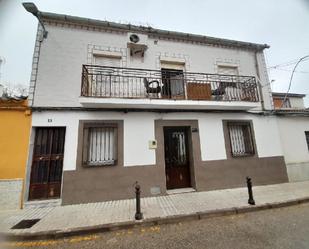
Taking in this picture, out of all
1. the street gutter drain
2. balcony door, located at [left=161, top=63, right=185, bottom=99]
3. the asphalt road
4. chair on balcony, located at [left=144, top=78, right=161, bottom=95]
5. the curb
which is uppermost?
balcony door, located at [left=161, top=63, right=185, bottom=99]

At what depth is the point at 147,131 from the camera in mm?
6328

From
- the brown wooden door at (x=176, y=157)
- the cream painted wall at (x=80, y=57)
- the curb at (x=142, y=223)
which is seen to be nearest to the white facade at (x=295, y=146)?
the cream painted wall at (x=80, y=57)

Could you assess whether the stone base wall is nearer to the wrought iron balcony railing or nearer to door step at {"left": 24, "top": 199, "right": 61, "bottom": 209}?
door step at {"left": 24, "top": 199, "right": 61, "bottom": 209}

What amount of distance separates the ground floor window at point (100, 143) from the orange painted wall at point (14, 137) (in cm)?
194

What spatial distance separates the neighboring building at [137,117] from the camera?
565cm

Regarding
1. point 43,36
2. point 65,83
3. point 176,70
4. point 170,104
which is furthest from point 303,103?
point 43,36

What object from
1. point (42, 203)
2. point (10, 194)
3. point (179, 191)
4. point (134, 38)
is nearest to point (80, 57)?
point (134, 38)

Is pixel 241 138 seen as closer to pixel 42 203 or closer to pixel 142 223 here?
pixel 142 223

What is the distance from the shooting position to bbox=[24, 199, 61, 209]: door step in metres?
5.21

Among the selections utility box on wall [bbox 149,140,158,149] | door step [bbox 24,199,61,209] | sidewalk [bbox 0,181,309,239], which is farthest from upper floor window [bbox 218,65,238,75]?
door step [bbox 24,199,61,209]

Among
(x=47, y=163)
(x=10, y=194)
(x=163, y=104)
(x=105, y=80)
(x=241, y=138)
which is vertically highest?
(x=105, y=80)

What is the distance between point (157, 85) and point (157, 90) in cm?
28

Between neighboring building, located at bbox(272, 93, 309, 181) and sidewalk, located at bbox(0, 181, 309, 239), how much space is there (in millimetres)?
1822

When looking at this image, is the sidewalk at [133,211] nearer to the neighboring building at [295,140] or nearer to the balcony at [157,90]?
the neighboring building at [295,140]
